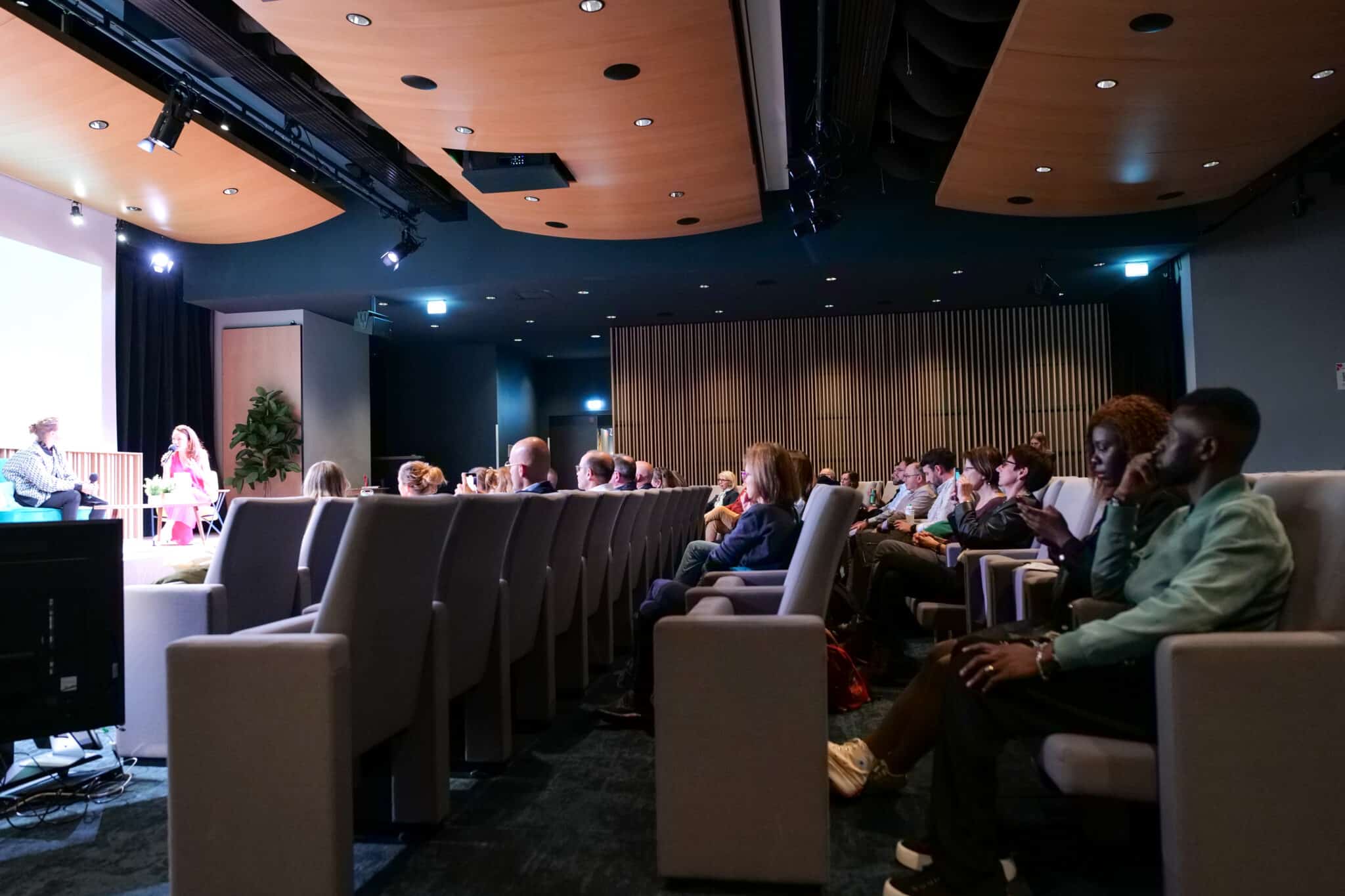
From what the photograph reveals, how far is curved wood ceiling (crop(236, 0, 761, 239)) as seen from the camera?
5.09 metres

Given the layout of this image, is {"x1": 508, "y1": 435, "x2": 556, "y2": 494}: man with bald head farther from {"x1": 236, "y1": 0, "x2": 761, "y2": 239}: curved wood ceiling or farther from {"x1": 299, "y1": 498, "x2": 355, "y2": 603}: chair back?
{"x1": 236, "y1": 0, "x2": 761, "y2": 239}: curved wood ceiling

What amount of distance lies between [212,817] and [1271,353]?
10600 millimetres

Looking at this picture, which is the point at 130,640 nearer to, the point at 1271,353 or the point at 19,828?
the point at 19,828

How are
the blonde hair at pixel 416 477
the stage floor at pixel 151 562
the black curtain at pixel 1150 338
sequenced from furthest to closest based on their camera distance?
the black curtain at pixel 1150 338, the blonde hair at pixel 416 477, the stage floor at pixel 151 562

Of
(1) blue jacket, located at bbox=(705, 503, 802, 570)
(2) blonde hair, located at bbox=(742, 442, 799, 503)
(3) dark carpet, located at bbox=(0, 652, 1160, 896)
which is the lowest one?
(3) dark carpet, located at bbox=(0, 652, 1160, 896)

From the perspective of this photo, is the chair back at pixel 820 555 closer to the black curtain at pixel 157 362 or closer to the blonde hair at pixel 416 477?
the blonde hair at pixel 416 477

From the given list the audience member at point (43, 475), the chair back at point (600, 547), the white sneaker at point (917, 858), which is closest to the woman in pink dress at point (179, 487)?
the audience member at point (43, 475)

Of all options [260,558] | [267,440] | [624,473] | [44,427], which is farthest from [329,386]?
[260,558]

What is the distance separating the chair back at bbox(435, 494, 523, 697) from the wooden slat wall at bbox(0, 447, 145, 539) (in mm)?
8309

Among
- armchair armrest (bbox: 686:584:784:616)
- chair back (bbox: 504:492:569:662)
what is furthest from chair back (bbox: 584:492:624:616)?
armchair armrest (bbox: 686:584:784:616)

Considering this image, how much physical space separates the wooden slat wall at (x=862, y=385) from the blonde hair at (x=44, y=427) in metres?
7.46

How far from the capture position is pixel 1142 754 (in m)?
1.89

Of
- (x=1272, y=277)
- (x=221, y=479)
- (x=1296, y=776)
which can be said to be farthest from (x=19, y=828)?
(x=1272, y=277)

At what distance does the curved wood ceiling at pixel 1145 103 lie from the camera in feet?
16.5
